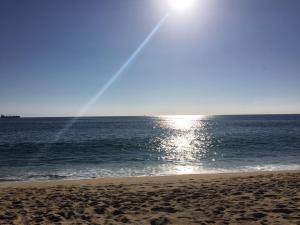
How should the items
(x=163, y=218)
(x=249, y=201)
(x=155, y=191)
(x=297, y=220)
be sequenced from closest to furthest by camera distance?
1. (x=297, y=220)
2. (x=163, y=218)
3. (x=249, y=201)
4. (x=155, y=191)

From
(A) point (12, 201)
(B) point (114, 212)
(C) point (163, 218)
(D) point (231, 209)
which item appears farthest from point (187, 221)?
(A) point (12, 201)

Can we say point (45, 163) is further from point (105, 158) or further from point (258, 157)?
point (258, 157)

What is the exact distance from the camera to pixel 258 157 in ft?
109

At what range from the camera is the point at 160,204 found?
10.9m

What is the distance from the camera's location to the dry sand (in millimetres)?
9242

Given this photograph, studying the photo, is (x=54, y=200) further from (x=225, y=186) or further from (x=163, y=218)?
(x=225, y=186)

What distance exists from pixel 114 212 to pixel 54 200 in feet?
10.1

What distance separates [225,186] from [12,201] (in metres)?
8.36

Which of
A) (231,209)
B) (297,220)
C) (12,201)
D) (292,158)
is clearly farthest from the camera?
(292,158)

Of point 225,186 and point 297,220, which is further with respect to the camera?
point 225,186

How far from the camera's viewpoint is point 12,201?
1195cm

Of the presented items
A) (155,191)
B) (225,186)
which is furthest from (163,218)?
(225,186)

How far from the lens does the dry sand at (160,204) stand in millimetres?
9242

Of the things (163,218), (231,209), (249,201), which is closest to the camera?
(163,218)
